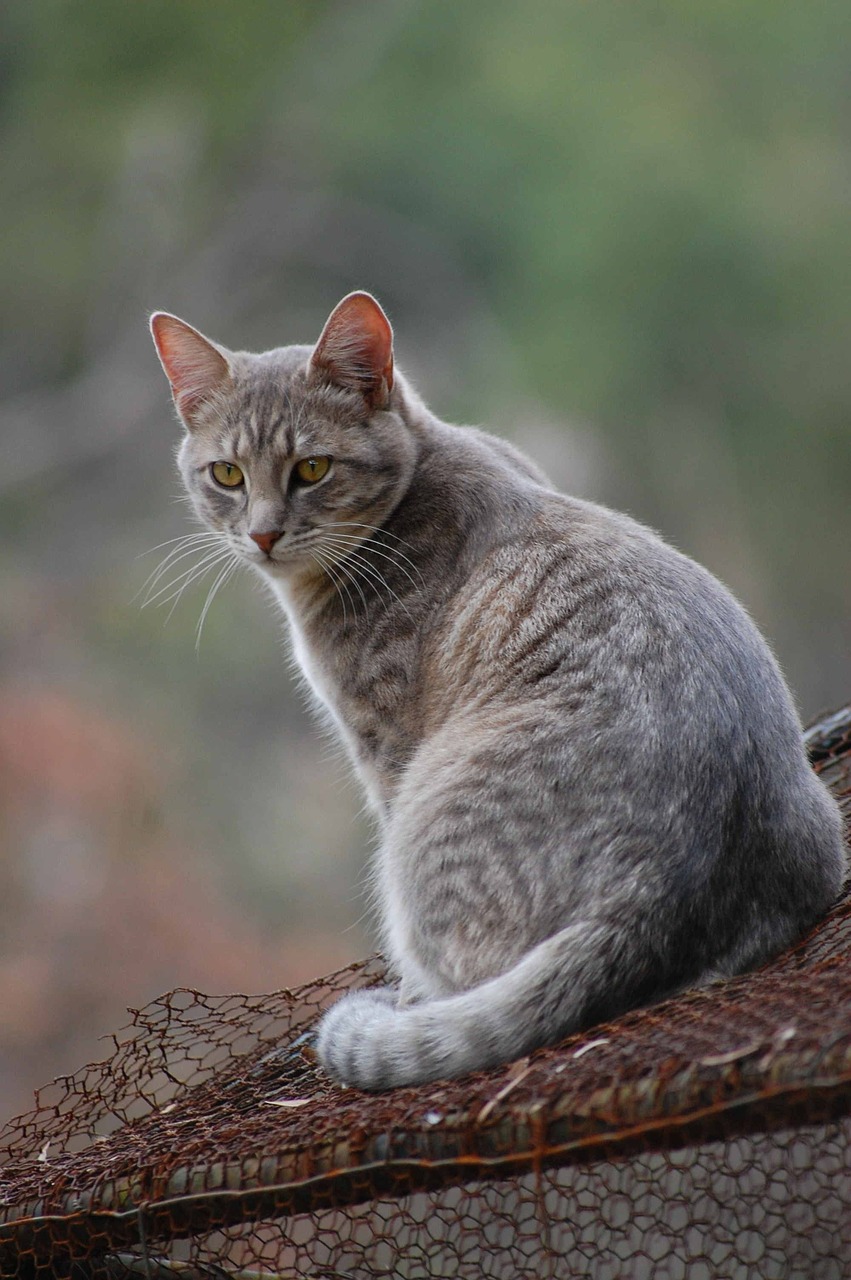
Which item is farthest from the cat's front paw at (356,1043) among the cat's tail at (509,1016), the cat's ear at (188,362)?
the cat's ear at (188,362)

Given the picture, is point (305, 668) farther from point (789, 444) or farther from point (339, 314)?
point (789, 444)

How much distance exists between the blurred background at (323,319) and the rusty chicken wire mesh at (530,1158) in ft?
12.5

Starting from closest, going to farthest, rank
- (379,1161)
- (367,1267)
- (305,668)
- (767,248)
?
(379,1161) → (367,1267) → (305,668) → (767,248)

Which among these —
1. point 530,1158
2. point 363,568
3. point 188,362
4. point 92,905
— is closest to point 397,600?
point 363,568

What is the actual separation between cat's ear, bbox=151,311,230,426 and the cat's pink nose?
0.39m

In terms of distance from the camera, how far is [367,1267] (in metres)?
1.60

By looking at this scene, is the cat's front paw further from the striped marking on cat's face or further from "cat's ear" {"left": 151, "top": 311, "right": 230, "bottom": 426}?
"cat's ear" {"left": 151, "top": 311, "right": 230, "bottom": 426}

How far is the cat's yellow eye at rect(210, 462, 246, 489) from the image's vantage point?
247 cm

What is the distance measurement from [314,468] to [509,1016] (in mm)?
1166

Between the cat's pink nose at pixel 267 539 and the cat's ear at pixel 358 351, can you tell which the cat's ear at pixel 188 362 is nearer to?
the cat's ear at pixel 358 351

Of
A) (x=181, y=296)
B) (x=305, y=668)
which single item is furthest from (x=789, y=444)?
(x=305, y=668)

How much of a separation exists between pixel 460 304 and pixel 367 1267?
16.2 ft

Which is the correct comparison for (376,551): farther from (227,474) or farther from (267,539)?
(227,474)

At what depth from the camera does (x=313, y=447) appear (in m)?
2.37
